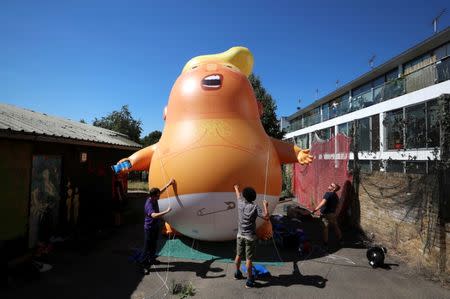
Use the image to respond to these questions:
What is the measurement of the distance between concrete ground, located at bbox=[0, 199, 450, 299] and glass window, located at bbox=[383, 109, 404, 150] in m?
4.81

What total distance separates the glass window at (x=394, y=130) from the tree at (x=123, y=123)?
32531 mm

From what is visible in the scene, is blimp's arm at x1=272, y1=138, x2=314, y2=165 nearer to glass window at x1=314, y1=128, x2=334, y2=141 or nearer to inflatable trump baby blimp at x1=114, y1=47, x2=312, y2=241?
inflatable trump baby blimp at x1=114, y1=47, x2=312, y2=241

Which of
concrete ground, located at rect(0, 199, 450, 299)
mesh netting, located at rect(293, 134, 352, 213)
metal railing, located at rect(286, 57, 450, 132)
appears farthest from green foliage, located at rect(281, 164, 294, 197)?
concrete ground, located at rect(0, 199, 450, 299)

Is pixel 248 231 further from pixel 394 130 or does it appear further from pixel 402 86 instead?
pixel 402 86

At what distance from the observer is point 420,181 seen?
20.9 ft

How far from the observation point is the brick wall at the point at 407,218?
5793 mm

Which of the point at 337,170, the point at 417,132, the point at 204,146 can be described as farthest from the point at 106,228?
the point at 417,132

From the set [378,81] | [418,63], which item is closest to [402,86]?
[418,63]

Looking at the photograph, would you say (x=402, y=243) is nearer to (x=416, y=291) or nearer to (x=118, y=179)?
(x=416, y=291)

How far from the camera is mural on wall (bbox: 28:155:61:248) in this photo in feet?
25.2

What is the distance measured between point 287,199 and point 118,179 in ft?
30.8

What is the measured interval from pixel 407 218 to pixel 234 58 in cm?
597

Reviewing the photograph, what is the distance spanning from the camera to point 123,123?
42094mm

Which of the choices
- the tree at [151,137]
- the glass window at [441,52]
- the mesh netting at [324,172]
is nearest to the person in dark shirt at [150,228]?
the mesh netting at [324,172]
